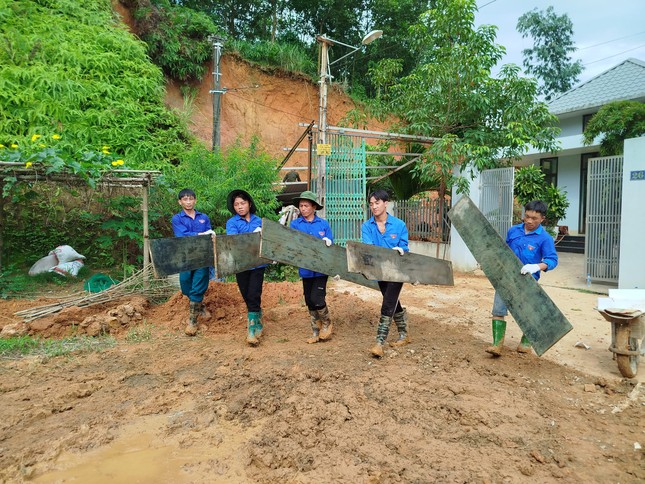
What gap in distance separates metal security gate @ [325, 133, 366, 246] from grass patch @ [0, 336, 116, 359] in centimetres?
518

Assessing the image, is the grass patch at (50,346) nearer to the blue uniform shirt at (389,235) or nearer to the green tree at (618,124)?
the blue uniform shirt at (389,235)

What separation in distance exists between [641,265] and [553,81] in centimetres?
2304

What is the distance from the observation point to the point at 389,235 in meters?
4.36

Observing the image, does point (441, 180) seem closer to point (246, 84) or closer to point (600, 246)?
point (600, 246)

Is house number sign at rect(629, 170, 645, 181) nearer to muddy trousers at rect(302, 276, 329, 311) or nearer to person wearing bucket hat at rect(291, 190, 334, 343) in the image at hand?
person wearing bucket hat at rect(291, 190, 334, 343)

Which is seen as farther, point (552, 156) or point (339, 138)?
point (552, 156)

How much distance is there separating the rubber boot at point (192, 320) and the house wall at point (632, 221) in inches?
278

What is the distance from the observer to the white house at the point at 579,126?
15516mm

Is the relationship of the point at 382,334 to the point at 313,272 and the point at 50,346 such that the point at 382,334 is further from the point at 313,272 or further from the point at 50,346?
the point at 50,346

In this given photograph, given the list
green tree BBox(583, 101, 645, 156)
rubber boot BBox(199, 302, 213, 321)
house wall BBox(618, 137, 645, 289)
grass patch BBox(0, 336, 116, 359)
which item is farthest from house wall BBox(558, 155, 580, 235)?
grass patch BBox(0, 336, 116, 359)

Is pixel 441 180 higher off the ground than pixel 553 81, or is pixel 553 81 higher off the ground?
pixel 553 81

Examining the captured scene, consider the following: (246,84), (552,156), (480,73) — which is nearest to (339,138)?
(480,73)

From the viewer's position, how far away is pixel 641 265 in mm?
7258

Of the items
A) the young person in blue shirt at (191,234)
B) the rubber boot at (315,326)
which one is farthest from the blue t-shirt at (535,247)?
the young person in blue shirt at (191,234)
